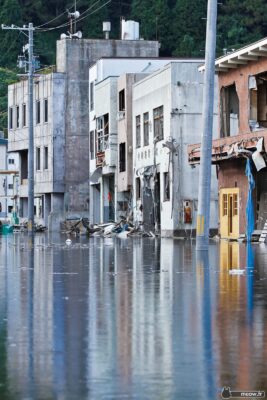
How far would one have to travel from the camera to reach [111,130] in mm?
70875

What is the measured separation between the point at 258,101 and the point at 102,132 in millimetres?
25529

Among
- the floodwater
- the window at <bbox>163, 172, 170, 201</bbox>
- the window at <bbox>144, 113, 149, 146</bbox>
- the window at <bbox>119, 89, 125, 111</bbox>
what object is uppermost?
the window at <bbox>119, 89, 125, 111</bbox>

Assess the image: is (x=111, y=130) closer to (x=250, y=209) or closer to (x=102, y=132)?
(x=102, y=132)

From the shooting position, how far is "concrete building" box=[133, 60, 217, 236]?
186 ft

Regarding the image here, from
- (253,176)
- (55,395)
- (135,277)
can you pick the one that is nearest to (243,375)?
(55,395)

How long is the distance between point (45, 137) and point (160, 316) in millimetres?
72117

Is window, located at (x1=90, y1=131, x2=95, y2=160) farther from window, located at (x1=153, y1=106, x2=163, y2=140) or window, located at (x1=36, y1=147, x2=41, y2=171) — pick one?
window, located at (x1=153, y1=106, x2=163, y2=140)

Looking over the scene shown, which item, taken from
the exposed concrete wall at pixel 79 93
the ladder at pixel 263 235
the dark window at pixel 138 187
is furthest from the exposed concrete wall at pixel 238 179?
the exposed concrete wall at pixel 79 93

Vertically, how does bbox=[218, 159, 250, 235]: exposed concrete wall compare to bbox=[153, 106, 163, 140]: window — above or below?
below

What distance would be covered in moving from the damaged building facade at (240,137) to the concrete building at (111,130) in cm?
1506

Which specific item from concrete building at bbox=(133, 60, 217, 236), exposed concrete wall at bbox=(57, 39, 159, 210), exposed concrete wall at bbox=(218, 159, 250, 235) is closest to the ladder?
exposed concrete wall at bbox=(218, 159, 250, 235)

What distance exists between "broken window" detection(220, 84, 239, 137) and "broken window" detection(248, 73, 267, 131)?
3.27 meters

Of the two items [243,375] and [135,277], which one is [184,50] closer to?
[135,277]

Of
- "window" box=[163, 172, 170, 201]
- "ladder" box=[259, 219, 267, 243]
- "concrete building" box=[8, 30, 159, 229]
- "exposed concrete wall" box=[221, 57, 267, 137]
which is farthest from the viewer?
"concrete building" box=[8, 30, 159, 229]
